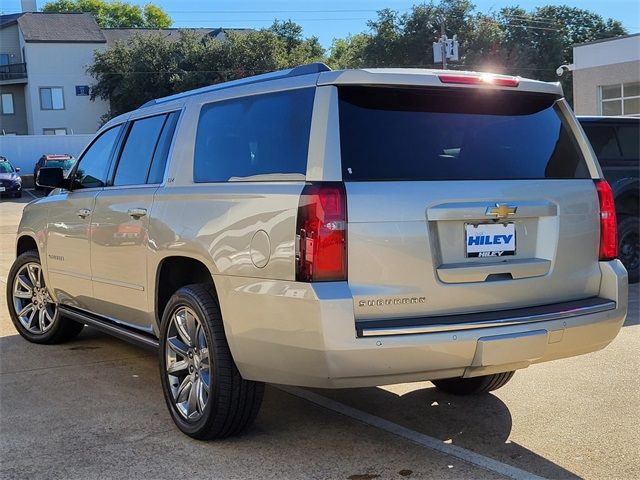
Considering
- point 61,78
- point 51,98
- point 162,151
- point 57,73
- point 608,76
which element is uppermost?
point 57,73

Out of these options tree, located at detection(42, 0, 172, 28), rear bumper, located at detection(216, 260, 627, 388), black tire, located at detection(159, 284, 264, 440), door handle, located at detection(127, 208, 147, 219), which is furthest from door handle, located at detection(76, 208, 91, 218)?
tree, located at detection(42, 0, 172, 28)

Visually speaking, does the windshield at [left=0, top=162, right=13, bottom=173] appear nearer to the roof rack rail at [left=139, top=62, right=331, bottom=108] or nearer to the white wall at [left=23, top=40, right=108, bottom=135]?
the white wall at [left=23, top=40, right=108, bottom=135]

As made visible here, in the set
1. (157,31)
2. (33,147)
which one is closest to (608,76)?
(33,147)

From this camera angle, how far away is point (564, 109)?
4281 millimetres

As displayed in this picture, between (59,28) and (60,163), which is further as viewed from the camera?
(59,28)

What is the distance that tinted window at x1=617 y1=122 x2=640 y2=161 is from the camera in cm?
917

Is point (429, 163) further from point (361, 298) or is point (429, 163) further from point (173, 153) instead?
point (173, 153)

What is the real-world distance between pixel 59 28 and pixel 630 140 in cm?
4906

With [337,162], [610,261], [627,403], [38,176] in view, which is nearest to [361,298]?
[337,162]

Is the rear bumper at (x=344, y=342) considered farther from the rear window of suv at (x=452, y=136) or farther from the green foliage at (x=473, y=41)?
the green foliage at (x=473, y=41)

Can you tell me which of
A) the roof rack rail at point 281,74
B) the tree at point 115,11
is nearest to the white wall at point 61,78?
the tree at point 115,11

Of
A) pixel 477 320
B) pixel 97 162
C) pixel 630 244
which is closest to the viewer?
pixel 477 320

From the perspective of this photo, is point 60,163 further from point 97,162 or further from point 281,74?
point 281,74

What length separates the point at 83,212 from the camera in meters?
5.49
